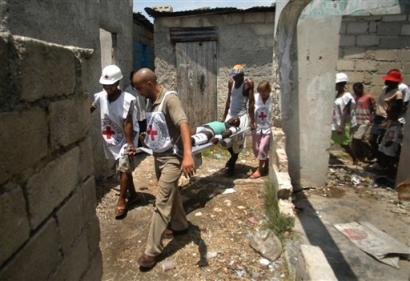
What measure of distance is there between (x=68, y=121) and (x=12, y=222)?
0.62 metres

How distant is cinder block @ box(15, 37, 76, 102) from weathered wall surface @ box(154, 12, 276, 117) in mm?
6538

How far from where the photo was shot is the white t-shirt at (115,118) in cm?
417

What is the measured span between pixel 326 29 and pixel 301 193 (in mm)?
2441

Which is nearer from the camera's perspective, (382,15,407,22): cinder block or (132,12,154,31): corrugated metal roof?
(382,15,407,22): cinder block

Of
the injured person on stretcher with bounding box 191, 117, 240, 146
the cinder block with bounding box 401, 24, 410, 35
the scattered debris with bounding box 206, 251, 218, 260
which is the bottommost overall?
the scattered debris with bounding box 206, 251, 218, 260

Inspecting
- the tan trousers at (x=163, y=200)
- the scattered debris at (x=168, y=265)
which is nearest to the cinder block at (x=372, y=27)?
the tan trousers at (x=163, y=200)

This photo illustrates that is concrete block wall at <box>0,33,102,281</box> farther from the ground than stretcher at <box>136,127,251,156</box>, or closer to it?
farther from the ground

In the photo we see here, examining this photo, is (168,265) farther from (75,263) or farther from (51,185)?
(51,185)

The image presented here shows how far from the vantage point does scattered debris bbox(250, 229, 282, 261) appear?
11.7 ft

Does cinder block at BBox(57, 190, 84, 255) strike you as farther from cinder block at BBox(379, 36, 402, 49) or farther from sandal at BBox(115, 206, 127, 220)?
cinder block at BBox(379, 36, 402, 49)

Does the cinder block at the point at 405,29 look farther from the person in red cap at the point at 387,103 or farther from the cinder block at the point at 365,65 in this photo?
the person in red cap at the point at 387,103

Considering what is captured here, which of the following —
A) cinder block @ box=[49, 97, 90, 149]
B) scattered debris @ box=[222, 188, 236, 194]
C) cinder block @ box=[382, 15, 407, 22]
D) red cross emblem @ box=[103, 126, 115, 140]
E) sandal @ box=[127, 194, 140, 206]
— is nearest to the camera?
cinder block @ box=[49, 97, 90, 149]

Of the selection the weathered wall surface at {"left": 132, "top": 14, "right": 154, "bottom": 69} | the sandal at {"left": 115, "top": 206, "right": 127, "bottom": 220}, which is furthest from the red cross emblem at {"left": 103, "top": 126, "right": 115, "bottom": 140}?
the weathered wall surface at {"left": 132, "top": 14, "right": 154, "bottom": 69}

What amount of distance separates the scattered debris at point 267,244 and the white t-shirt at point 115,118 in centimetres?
187
